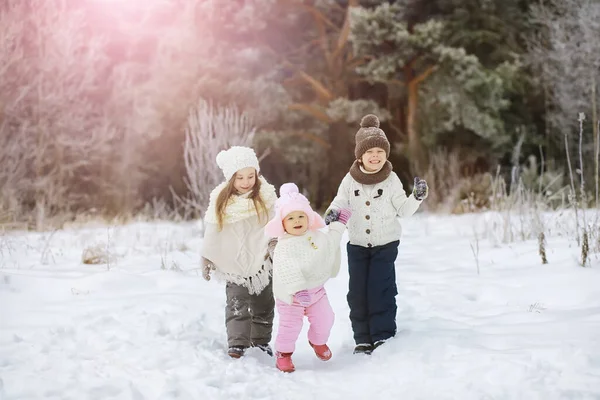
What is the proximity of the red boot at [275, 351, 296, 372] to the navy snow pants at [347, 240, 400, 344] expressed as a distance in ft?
1.84

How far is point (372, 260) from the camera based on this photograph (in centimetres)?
401

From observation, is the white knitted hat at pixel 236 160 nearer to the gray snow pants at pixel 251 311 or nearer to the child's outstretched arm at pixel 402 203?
the gray snow pants at pixel 251 311

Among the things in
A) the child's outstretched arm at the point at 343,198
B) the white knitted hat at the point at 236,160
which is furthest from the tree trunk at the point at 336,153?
the white knitted hat at the point at 236,160

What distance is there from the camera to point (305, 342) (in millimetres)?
4352

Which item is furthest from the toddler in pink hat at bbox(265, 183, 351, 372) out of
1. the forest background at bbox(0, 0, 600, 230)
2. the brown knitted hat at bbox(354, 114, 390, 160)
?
the forest background at bbox(0, 0, 600, 230)

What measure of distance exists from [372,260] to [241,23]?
42.3 feet

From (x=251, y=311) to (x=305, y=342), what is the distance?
55 centimetres

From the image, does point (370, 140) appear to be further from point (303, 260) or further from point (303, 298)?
point (303, 298)

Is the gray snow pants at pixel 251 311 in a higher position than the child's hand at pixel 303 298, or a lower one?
lower

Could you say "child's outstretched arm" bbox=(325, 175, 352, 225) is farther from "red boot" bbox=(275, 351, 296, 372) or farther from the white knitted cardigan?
"red boot" bbox=(275, 351, 296, 372)

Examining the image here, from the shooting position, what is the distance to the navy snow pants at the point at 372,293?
3965 mm

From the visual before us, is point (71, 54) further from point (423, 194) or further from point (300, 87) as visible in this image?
point (423, 194)

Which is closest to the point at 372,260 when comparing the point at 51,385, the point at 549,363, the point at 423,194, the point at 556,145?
the point at 423,194

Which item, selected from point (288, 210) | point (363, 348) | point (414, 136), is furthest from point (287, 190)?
point (414, 136)
